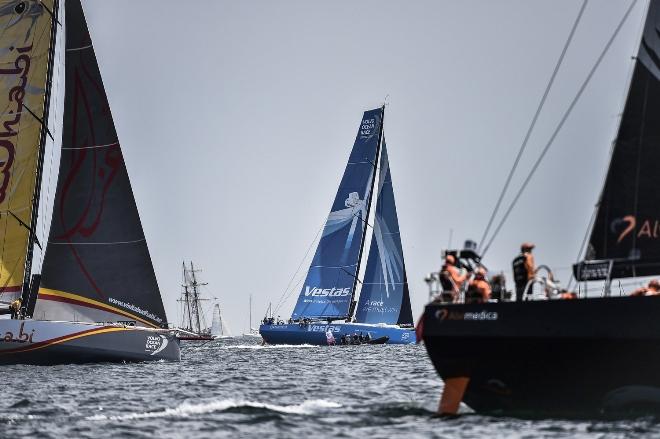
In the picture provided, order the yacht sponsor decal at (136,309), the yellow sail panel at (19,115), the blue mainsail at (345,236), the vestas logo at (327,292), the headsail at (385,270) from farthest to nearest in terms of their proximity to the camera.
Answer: the headsail at (385,270) → the vestas logo at (327,292) → the blue mainsail at (345,236) → the yellow sail panel at (19,115) → the yacht sponsor decal at (136,309)

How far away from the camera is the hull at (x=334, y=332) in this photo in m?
72.4

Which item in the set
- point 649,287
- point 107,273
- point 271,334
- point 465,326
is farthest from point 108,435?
point 271,334

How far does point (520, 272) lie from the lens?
19.4 meters

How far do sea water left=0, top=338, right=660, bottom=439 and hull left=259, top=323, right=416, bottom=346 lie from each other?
122 feet

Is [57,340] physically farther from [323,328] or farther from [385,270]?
[385,270]

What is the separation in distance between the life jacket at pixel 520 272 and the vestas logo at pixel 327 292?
53700 millimetres

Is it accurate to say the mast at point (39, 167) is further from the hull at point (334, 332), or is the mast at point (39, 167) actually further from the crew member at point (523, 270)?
the hull at point (334, 332)

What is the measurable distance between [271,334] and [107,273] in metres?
39.6

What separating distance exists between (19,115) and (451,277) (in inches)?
992

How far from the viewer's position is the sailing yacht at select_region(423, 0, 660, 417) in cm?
1747

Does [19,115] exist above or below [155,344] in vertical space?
above

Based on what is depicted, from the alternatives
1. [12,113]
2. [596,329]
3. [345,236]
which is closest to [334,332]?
[345,236]

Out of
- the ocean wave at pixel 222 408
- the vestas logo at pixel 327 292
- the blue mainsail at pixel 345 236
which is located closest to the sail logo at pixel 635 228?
the ocean wave at pixel 222 408

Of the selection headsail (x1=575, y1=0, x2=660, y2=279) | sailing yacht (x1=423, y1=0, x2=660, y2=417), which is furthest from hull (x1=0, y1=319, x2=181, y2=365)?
headsail (x1=575, y1=0, x2=660, y2=279)
